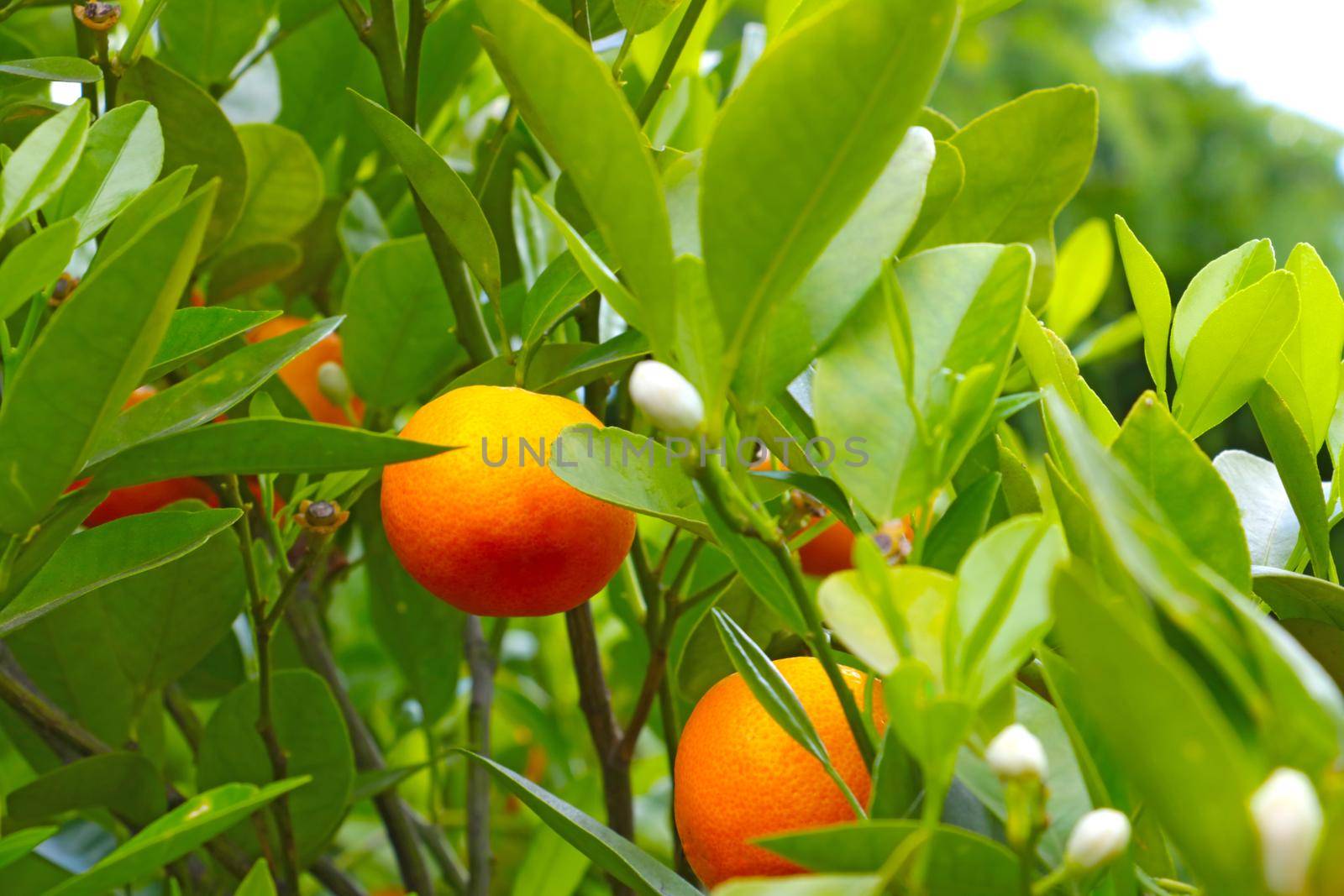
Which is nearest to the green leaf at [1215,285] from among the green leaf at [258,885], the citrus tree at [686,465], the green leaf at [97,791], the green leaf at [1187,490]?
the citrus tree at [686,465]

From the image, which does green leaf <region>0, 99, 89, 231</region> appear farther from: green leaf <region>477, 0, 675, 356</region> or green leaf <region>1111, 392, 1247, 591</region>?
green leaf <region>1111, 392, 1247, 591</region>

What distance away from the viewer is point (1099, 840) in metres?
0.24

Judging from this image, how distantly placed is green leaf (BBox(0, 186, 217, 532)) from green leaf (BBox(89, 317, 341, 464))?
0.05m

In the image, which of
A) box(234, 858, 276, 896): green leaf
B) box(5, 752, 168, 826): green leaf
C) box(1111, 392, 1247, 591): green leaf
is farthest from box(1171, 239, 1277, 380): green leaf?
box(5, 752, 168, 826): green leaf

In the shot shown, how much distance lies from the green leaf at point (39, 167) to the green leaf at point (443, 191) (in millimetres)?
92

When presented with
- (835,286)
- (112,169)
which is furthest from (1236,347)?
(112,169)

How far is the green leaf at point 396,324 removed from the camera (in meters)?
0.56

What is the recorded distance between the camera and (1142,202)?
10.4 ft

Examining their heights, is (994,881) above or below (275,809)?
above

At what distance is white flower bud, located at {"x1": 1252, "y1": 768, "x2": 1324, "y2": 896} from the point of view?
7.6 inches

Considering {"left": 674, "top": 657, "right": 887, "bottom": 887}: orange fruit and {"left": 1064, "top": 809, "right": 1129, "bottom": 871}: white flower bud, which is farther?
{"left": 674, "top": 657, "right": 887, "bottom": 887}: orange fruit

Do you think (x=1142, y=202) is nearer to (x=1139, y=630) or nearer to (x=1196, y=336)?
(x=1196, y=336)

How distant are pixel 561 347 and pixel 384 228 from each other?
A: 0.80 ft

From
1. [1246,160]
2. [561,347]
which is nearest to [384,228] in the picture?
[561,347]
